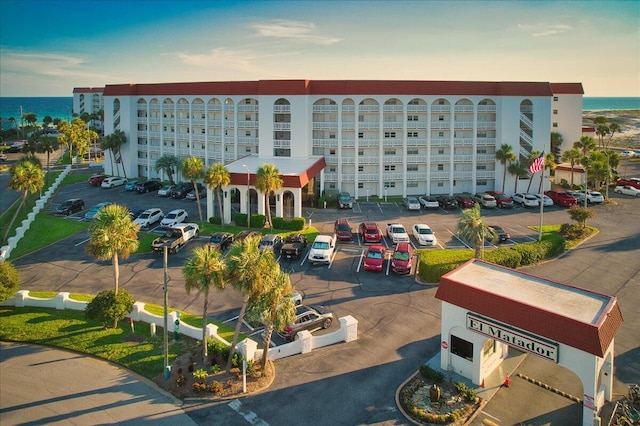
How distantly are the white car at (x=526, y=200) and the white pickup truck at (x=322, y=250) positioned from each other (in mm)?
27380

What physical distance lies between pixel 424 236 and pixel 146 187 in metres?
39.4

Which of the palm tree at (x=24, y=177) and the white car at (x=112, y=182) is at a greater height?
the palm tree at (x=24, y=177)

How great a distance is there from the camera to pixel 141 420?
18844mm

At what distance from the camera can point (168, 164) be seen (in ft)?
213

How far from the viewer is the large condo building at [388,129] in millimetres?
58625

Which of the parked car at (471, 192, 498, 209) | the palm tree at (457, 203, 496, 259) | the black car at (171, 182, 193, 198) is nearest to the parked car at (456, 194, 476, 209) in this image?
the parked car at (471, 192, 498, 209)

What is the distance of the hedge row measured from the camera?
32438 mm

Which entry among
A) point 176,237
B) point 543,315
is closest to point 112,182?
point 176,237

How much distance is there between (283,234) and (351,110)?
22471 millimetres

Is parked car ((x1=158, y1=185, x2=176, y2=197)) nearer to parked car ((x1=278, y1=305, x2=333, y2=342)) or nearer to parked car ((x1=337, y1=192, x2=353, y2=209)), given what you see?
parked car ((x1=337, y1=192, x2=353, y2=209))

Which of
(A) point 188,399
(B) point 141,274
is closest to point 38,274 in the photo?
(B) point 141,274

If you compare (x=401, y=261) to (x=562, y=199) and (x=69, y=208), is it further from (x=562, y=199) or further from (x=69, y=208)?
(x=69, y=208)

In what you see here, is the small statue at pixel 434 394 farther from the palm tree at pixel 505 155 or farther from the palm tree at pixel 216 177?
the palm tree at pixel 505 155

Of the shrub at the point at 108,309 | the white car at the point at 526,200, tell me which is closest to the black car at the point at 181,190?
the shrub at the point at 108,309
